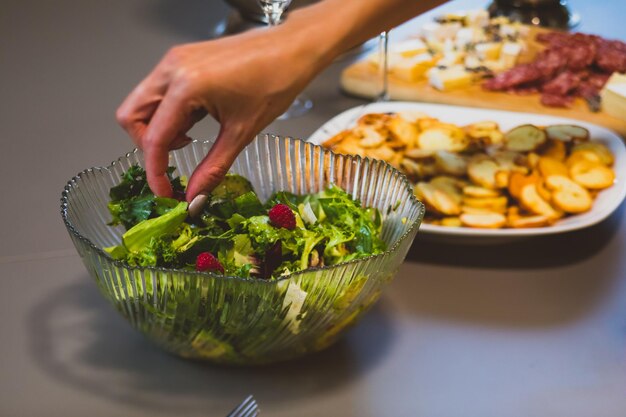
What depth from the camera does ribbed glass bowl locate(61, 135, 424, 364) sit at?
0.75 m

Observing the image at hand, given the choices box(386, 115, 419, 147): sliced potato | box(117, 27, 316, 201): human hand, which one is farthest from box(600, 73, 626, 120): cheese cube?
box(117, 27, 316, 201): human hand

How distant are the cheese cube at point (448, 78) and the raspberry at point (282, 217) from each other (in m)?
0.69

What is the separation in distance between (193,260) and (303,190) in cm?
23

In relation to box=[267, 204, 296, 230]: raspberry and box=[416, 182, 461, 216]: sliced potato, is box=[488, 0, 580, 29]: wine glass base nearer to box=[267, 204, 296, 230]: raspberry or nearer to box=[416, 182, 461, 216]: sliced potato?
box=[416, 182, 461, 216]: sliced potato

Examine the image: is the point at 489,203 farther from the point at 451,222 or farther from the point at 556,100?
the point at 556,100

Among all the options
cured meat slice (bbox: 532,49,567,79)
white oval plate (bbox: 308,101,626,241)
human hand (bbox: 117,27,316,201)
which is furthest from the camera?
cured meat slice (bbox: 532,49,567,79)

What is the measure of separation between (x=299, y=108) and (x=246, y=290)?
684mm

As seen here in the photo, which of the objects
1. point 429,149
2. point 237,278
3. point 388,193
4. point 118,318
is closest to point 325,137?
point 429,149

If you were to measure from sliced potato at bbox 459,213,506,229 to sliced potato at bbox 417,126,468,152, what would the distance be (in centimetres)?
16

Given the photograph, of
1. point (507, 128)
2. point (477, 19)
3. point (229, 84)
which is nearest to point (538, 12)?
point (477, 19)

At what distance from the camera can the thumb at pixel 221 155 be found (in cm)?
78

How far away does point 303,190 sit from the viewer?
1001 millimetres

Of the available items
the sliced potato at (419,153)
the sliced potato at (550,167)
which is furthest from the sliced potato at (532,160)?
the sliced potato at (419,153)

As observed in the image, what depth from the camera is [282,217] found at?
0.82 meters
